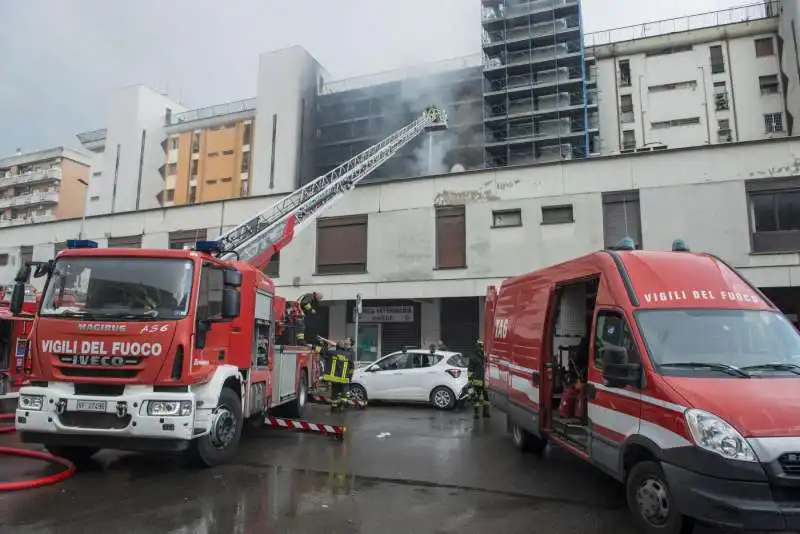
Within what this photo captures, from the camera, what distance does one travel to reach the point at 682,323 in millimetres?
4938

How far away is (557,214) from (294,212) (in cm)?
884

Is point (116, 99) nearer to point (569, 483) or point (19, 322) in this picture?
point (19, 322)

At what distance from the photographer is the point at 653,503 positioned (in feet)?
14.1

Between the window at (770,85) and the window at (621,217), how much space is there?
97.2 ft

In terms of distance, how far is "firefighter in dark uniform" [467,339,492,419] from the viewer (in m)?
12.2

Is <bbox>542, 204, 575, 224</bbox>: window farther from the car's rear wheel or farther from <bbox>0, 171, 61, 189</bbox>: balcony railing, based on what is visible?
<bbox>0, 171, 61, 189</bbox>: balcony railing

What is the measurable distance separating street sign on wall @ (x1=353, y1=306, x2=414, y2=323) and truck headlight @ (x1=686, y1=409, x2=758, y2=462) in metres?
18.2

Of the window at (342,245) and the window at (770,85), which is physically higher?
the window at (770,85)

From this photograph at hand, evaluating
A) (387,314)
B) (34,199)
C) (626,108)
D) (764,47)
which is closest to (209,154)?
(34,199)

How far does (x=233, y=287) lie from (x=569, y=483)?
4535mm

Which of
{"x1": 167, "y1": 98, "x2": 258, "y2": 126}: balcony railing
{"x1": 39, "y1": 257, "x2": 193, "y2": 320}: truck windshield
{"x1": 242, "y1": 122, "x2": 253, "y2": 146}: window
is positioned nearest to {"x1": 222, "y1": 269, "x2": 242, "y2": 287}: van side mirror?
{"x1": 39, "y1": 257, "x2": 193, "y2": 320}: truck windshield

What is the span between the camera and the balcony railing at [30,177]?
68375 mm

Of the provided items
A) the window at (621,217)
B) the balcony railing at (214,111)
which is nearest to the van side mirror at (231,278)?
the window at (621,217)

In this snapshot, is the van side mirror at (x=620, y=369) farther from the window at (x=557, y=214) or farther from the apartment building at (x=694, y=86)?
the apartment building at (x=694, y=86)
